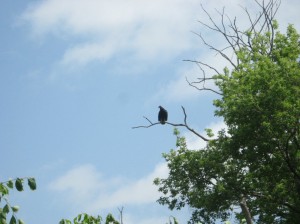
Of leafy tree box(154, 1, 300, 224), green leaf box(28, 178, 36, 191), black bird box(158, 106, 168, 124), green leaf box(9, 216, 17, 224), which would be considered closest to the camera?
green leaf box(9, 216, 17, 224)

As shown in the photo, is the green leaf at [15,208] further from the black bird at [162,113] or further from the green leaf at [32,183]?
the black bird at [162,113]

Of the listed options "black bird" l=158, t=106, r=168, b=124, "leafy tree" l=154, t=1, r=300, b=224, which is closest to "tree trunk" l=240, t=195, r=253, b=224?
"leafy tree" l=154, t=1, r=300, b=224

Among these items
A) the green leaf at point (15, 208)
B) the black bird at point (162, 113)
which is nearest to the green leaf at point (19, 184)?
the green leaf at point (15, 208)

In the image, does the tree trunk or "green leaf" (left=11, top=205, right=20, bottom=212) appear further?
the tree trunk

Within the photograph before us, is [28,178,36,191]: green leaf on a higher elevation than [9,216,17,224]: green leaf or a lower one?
higher

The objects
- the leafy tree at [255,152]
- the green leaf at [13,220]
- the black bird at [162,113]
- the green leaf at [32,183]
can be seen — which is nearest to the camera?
the green leaf at [13,220]

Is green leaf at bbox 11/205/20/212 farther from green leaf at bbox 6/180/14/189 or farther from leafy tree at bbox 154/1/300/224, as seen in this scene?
leafy tree at bbox 154/1/300/224

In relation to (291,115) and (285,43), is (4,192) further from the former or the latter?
(285,43)

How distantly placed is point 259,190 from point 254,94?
4067 mm

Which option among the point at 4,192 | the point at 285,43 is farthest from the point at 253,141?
the point at 4,192

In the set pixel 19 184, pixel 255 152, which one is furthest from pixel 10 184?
pixel 255 152

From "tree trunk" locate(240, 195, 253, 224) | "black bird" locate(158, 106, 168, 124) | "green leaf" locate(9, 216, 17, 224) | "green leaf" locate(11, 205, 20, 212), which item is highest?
"black bird" locate(158, 106, 168, 124)

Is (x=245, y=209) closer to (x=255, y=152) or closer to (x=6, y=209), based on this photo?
(x=255, y=152)

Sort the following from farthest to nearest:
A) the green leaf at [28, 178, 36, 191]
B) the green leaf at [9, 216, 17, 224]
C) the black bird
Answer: the black bird, the green leaf at [28, 178, 36, 191], the green leaf at [9, 216, 17, 224]
